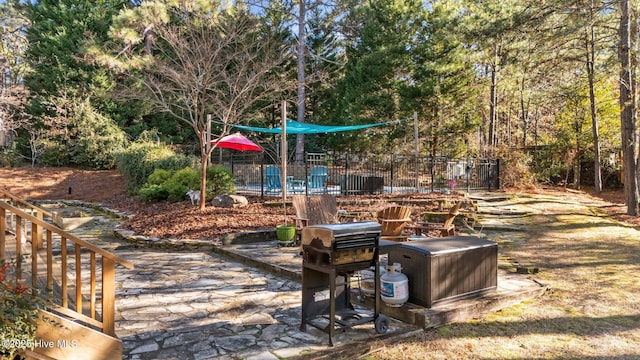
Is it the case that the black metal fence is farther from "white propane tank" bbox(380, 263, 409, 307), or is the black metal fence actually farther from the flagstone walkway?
"white propane tank" bbox(380, 263, 409, 307)

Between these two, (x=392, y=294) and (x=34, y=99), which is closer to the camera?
(x=392, y=294)

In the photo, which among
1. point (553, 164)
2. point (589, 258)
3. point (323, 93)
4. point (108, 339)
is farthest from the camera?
point (323, 93)

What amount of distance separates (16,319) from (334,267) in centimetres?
205

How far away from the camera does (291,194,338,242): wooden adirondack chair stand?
22.6 ft

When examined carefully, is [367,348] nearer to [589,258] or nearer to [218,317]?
[218,317]

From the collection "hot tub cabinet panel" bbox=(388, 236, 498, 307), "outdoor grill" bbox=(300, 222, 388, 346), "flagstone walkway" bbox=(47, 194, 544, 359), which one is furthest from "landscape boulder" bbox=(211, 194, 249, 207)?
"outdoor grill" bbox=(300, 222, 388, 346)

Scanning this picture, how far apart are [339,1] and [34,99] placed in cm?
1479

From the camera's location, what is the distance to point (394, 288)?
3.88 metres

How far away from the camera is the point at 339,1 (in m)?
20.3

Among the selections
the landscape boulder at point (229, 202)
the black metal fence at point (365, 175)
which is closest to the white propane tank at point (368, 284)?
the landscape boulder at point (229, 202)

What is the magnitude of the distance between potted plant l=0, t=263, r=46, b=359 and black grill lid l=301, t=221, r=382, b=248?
75.2 inches

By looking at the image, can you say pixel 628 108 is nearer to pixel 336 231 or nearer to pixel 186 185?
pixel 336 231

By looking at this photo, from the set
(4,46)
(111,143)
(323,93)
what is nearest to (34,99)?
(4,46)

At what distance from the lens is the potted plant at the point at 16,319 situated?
2.45 metres
